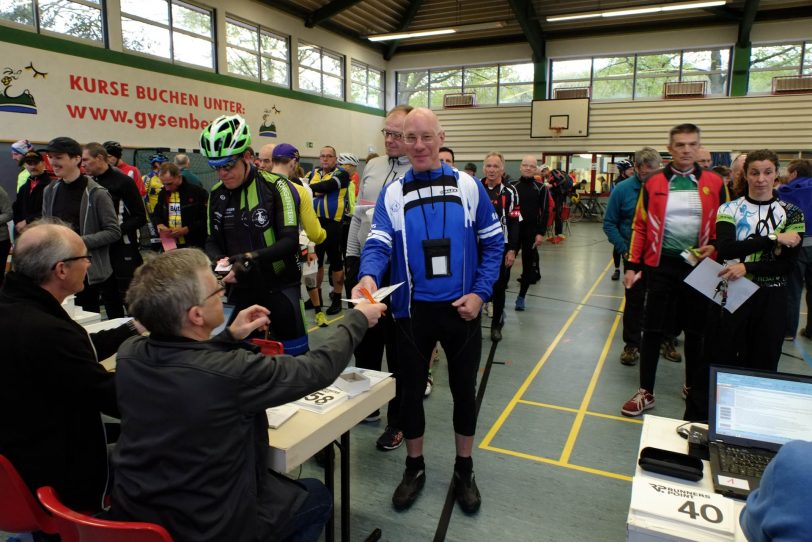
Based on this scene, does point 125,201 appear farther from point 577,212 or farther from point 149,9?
point 577,212

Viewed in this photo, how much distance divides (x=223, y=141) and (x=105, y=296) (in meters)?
2.36

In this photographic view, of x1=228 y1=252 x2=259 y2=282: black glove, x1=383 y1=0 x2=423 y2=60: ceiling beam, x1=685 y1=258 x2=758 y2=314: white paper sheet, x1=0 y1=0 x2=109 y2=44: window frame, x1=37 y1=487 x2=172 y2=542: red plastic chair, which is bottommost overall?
x1=37 y1=487 x2=172 y2=542: red plastic chair

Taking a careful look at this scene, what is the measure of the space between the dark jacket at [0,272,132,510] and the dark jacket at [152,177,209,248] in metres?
3.54

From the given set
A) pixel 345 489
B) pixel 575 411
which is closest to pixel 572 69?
pixel 575 411

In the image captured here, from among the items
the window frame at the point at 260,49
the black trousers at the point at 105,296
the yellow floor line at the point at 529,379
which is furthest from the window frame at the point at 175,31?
the yellow floor line at the point at 529,379

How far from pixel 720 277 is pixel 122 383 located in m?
2.94

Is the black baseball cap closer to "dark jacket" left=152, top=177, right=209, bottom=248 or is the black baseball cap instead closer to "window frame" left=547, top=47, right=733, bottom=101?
"dark jacket" left=152, top=177, right=209, bottom=248

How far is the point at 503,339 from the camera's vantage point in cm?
535

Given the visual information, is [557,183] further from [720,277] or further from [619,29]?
[720,277]

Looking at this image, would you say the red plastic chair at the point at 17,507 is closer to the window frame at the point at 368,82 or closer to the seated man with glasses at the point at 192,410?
the seated man with glasses at the point at 192,410

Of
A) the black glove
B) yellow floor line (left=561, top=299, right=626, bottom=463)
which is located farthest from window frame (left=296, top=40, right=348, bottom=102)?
the black glove

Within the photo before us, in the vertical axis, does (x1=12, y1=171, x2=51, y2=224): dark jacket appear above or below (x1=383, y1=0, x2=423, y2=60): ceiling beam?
below

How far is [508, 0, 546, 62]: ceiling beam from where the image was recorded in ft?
48.1

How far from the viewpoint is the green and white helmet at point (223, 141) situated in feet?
7.99
